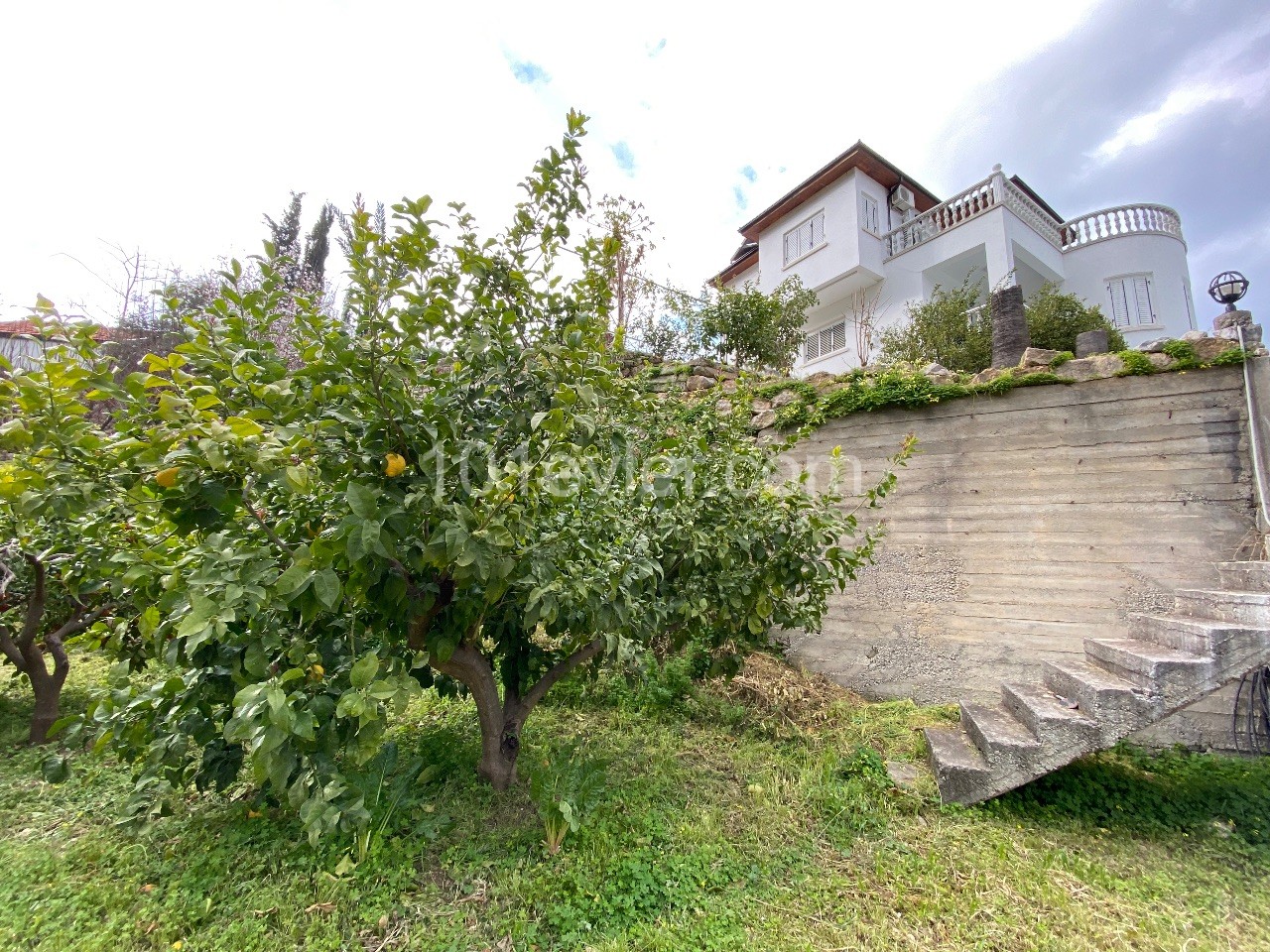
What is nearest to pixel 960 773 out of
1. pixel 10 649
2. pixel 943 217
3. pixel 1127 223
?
pixel 10 649

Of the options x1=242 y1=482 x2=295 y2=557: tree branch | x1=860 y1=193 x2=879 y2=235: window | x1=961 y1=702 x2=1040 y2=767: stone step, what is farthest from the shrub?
x1=860 y1=193 x2=879 y2=235: window

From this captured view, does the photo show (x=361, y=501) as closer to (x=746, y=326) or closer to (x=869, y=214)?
(x=746, y=326)

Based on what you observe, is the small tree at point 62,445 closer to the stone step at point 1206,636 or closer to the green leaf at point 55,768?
the green leaf at point 55,768

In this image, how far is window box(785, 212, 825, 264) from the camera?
451 inches

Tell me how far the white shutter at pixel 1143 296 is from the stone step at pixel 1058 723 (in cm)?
1051

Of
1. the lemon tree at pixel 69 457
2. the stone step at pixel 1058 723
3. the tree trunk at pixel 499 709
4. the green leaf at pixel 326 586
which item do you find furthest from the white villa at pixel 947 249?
the green leaf at pixel 326 586

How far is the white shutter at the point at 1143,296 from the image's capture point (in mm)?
9383

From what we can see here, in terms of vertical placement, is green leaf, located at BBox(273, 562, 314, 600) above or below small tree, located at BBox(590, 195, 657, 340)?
below

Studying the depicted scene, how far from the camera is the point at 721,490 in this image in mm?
2541

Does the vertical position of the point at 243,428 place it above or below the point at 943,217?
below

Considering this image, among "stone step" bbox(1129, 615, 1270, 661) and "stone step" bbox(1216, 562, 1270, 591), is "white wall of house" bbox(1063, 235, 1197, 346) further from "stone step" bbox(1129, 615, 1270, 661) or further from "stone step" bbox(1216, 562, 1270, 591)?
"stone step" bbox(1129, 615, 1270, 661)

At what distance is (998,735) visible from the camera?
2.59m

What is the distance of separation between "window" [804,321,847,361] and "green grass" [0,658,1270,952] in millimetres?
10236

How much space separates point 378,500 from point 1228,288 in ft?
17.5
